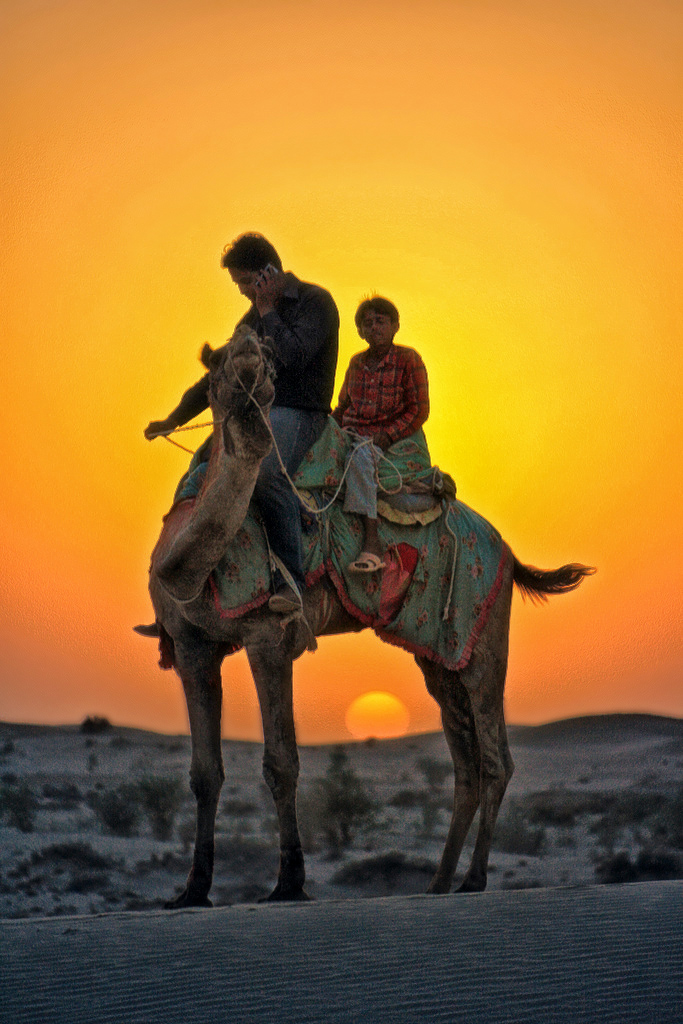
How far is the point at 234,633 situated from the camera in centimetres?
907

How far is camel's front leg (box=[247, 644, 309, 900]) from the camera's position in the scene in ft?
29.0

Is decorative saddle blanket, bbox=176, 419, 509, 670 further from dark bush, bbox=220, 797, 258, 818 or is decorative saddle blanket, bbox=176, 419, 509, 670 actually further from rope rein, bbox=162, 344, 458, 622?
dark bush, bbox=220, 797, 258, 818

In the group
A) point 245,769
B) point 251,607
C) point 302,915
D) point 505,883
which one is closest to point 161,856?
point 505,883

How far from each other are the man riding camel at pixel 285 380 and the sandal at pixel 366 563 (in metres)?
0.59

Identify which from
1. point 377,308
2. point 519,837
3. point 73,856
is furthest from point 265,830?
point 377,308

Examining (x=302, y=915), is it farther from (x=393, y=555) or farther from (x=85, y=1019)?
(x=393, y=555)

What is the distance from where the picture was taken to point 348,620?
995 centimetres

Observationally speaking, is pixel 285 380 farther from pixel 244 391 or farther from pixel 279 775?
pixel 279 775

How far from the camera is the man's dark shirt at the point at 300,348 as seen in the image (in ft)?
30.2

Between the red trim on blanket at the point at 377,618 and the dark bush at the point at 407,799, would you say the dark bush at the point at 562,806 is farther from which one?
the red trim on blanket at the point at 377,618

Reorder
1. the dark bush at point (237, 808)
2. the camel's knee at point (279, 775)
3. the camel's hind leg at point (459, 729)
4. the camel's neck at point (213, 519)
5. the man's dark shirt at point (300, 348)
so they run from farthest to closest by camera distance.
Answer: the dark bush at point (237, 808), the camel's hind leg at point (459, 729), the man's dark shirt at point (300, 348), the camel's knee at point (279, 775), the camel's neck at point (213, 519)

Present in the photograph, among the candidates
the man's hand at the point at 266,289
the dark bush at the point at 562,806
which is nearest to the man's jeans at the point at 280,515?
the man's hand at the point at 266,289

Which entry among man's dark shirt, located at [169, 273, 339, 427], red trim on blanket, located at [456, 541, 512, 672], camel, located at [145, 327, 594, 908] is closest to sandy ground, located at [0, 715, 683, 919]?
red trim on blanket, located at [456, 541, 512, 672]

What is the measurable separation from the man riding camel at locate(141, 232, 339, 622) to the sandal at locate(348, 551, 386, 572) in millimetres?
586
